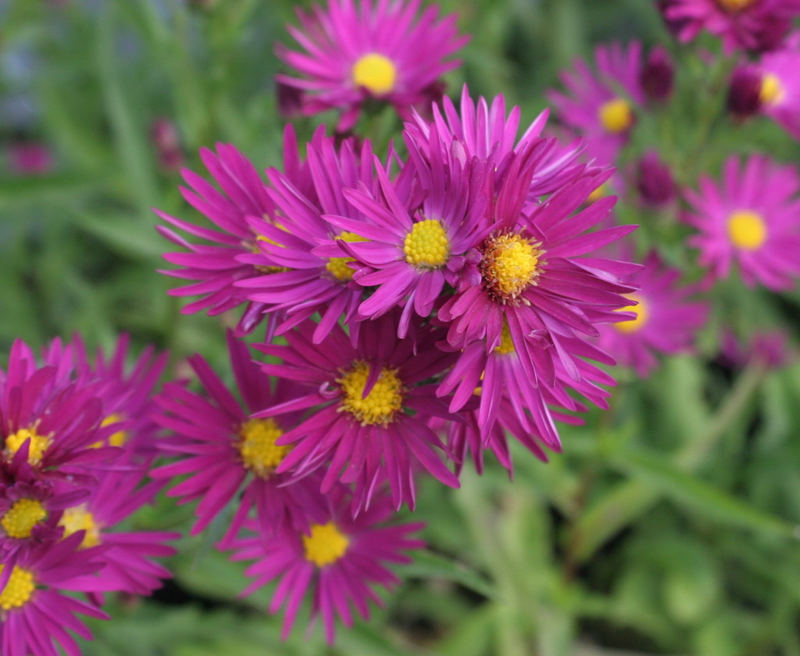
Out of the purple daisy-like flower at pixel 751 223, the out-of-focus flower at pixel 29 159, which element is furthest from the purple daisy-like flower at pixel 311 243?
the out-of-focus flower at pixel 29 159

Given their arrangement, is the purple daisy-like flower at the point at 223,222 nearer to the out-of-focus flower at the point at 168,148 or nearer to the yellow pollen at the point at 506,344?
the yellow pollen at the point at 506,344

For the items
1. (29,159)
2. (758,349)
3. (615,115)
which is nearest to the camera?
(615,115)

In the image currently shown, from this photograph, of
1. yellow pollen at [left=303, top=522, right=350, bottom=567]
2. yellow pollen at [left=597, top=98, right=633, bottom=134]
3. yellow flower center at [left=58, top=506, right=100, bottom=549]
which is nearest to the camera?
yellow flower center at [left=58, top=506, right=100, bottom=549]

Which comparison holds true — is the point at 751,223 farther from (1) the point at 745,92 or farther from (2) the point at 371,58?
(2) the point at 371,58

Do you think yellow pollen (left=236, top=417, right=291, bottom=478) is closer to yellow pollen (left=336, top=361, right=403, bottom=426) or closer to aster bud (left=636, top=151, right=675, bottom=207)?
yellow pollen (left=336, top=361, right=403, bottom=426)

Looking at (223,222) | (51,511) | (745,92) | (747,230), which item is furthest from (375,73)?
(747,230)

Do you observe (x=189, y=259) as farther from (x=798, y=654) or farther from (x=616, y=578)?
(x=798, y=654)

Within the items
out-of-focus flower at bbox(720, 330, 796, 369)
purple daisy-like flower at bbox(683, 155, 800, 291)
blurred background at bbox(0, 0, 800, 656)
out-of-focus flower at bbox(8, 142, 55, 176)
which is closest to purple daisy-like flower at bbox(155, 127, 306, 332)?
blurred background at bbox(0, 0, 800, 656)
